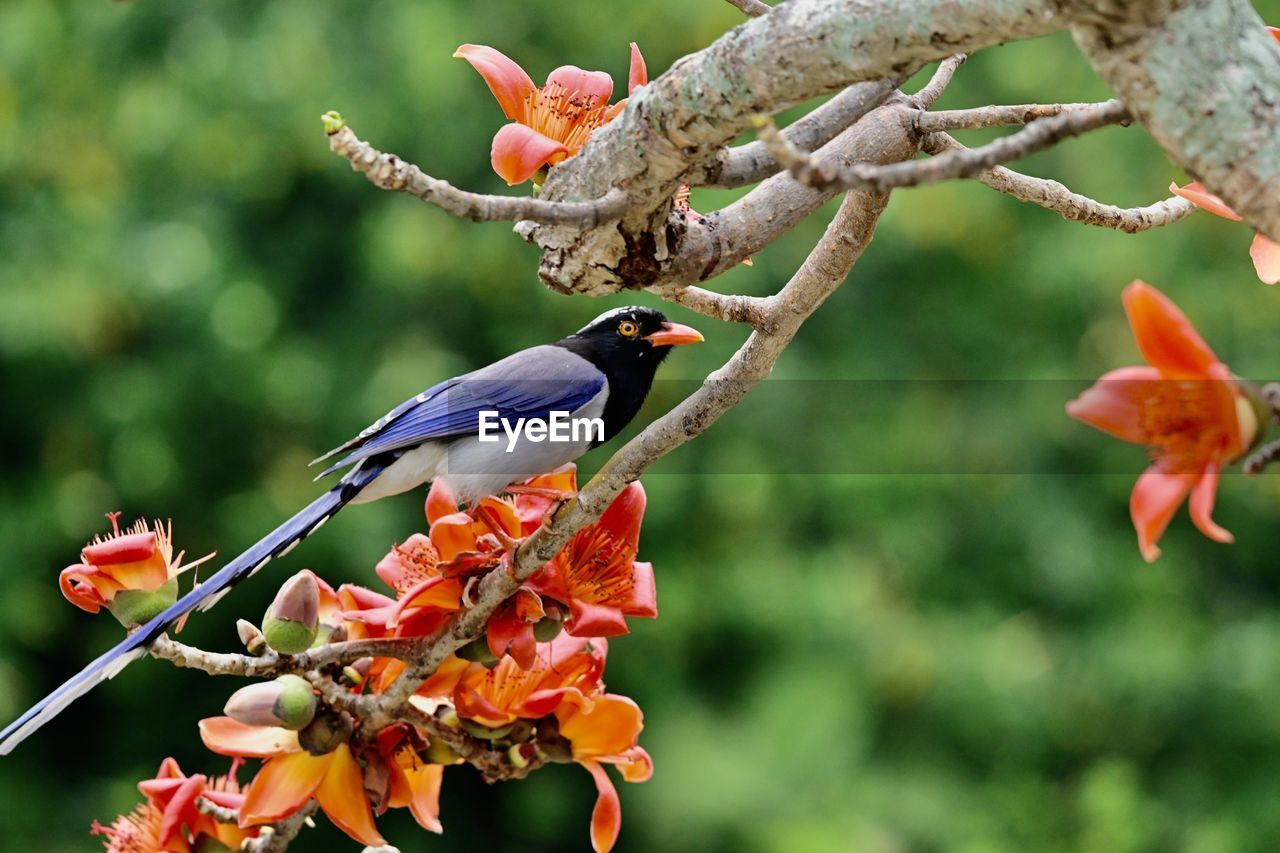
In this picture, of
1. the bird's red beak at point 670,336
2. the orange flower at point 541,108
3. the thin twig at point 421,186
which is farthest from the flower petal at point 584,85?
the bird's red beak at point 670,336

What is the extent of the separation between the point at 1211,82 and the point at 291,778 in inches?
47.8

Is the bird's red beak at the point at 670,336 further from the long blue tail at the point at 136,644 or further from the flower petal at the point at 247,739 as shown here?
the flower petal at the point at 247,739

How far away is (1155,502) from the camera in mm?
1150

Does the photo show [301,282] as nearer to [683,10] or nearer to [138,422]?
[138,422]

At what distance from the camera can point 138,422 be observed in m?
5.50

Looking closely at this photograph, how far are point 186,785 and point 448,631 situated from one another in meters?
0.39

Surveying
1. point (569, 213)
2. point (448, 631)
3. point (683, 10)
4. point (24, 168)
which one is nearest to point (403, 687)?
point (448, 631)

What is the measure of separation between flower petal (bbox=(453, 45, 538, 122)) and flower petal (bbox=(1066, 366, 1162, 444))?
800 millimetres

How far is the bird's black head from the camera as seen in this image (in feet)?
9.53

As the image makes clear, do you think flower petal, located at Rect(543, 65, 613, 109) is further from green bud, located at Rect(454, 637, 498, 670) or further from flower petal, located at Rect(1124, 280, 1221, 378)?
flower petal, located at Rect(1124, 280, 1221, 378)

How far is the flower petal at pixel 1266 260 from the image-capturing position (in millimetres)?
1427

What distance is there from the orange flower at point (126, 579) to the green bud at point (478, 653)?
31 cm

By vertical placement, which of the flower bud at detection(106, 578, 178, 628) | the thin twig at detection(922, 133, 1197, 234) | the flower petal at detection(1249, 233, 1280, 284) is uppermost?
the flower petal at detection(1249, 233, 1280, 284)

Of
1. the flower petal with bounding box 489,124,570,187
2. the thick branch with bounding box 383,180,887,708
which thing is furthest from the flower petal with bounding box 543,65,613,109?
the thick branch with bounding box 383,180,887,708
